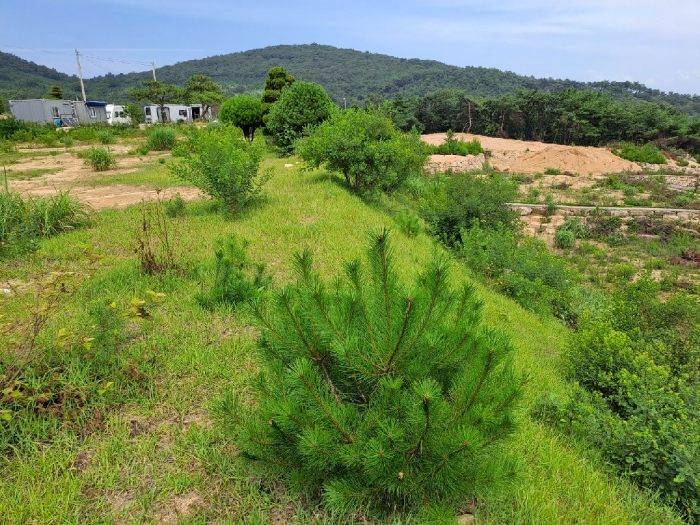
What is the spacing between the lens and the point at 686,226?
15.6 meters

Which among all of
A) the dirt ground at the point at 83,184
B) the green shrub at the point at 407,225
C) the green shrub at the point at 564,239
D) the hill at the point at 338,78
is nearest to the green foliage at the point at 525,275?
the green shrub at the point at 407,225

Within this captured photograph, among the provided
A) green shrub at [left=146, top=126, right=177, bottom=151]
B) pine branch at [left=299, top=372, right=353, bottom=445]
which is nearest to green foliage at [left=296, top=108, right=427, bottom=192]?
pine branch at [left=299, top=372, right=353, bottom=445]

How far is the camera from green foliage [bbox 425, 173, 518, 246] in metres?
9.95

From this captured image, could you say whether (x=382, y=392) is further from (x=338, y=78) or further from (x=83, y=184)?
(x=338, y=78)

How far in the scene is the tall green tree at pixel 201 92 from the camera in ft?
144

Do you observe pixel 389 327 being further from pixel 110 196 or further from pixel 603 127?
pixel 603 127

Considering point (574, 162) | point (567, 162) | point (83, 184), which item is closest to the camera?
point (83, 184)

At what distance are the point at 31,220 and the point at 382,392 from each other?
600 cm

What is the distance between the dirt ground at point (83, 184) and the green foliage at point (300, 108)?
480cm

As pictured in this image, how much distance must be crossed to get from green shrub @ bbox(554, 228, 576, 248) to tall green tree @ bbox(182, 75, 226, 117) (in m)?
41.3

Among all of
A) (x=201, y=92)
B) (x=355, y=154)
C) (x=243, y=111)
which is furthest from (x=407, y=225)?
(x=201, y=92)

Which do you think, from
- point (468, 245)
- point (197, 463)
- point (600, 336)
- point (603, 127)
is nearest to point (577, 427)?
point (600, 336)

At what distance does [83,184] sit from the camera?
977 cm

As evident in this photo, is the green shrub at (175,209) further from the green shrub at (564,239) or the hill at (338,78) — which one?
the hill at (338,78)
